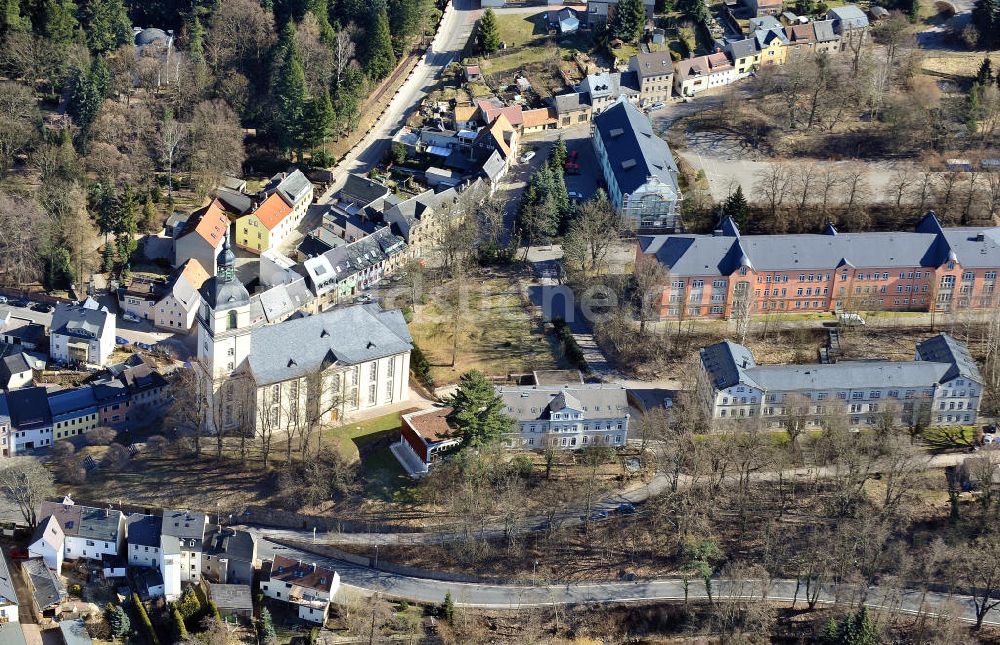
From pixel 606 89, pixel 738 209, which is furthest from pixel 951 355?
pixel 606 89

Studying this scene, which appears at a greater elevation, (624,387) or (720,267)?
(720,267)

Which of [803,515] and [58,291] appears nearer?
[803,515]

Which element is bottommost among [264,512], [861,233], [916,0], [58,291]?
[264,512]

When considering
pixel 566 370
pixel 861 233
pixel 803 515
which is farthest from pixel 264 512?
pixel 861 233

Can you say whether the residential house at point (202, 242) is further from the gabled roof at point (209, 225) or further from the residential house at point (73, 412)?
the residential house at point (73, 412)

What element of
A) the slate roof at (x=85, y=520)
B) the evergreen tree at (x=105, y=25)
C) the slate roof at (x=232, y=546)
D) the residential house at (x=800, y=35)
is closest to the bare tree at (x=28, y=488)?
the slate roof at (x=85, y=520)

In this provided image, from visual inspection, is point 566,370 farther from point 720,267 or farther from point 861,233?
point 861,233

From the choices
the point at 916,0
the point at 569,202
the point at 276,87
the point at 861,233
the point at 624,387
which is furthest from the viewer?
the point at 916,0
